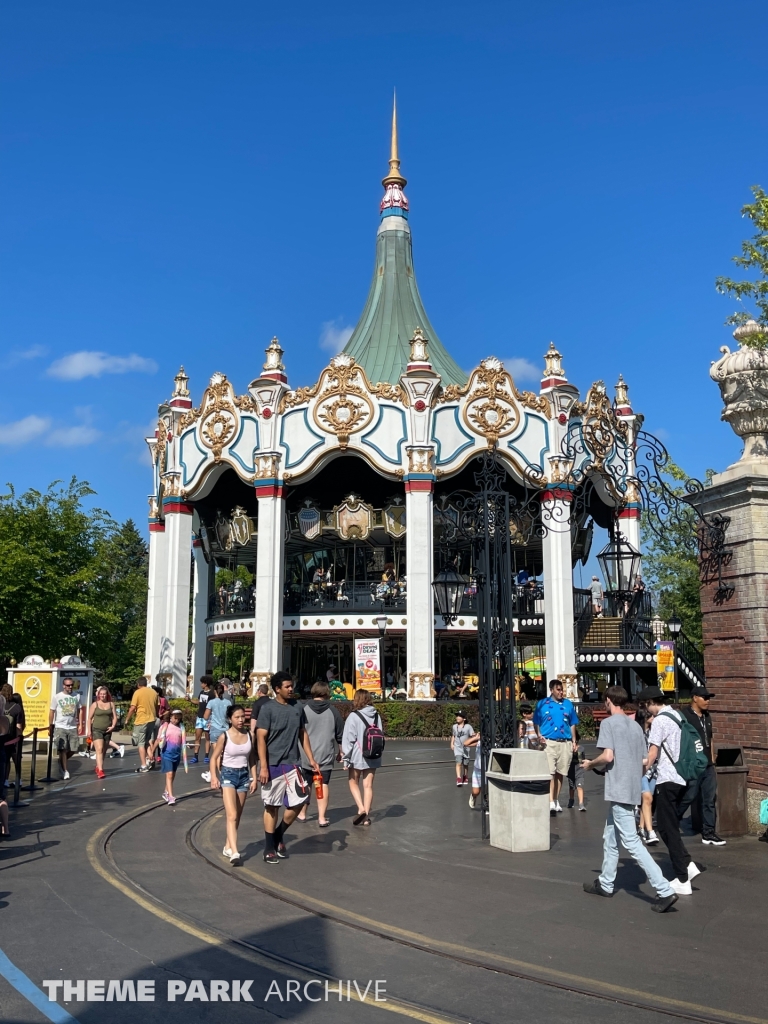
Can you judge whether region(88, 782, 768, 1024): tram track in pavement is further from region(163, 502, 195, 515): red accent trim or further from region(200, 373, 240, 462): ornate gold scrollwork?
region(163, 502, 195, 515): red accent trim

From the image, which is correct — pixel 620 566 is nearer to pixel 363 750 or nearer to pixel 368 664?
pixel 368 664

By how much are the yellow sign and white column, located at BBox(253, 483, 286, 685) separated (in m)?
12.2

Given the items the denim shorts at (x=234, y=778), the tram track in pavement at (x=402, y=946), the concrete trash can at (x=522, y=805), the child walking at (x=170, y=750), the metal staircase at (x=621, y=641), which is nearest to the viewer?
the tram track in pavement at (x=402, y=946)

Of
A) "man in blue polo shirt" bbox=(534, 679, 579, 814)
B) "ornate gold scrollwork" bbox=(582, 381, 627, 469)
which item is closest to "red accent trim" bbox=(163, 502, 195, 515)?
"ornate gold scrollwork" bbox=(582, 381, 627, 469)

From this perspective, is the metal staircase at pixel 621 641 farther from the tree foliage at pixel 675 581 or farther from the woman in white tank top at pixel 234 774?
the woman in white tank top at pixel 234 774

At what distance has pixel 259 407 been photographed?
33094 millimetres

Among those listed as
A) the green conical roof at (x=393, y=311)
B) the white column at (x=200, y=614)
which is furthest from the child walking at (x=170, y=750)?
the green conical roof at (x=393, y=311)

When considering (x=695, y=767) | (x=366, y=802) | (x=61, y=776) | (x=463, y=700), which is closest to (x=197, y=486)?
(x=463, y=700)

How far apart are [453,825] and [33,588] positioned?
1931 centimetres

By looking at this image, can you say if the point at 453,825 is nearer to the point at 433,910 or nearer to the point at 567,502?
the point at 433,910

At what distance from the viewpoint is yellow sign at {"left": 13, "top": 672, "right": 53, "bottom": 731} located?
18.2 meters

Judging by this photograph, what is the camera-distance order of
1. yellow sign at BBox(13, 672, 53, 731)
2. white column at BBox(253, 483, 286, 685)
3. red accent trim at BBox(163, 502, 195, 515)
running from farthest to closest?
red accent trim at BBox(163, 502, 195, 515)
white column at BBox(253, 483, 286, 685)
yellow sign at BBox(13, 672, 53, 731)

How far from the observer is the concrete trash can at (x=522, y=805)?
32.0 ft

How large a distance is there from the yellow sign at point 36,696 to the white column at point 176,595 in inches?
566
